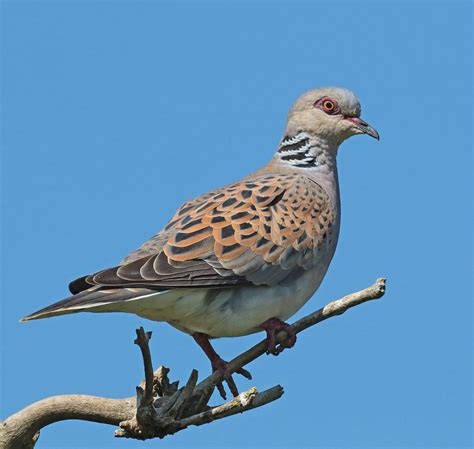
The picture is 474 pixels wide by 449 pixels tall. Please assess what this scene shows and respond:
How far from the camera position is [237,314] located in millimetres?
6477

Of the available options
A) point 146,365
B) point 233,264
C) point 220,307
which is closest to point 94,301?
point 146,365

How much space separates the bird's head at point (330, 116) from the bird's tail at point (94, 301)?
2.56 meters

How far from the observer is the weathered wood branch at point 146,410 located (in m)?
5.35

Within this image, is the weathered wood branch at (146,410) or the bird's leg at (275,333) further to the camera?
the bird's leg at (275,333)

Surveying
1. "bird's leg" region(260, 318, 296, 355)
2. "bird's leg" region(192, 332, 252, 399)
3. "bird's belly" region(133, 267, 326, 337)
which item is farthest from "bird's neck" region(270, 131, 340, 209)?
"bird's leg" region(192, 332, 252, 399)

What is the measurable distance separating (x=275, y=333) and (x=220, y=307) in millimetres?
395

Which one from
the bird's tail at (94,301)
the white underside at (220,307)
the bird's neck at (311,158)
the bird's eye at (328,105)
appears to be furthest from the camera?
the bird's eye at (328,105)

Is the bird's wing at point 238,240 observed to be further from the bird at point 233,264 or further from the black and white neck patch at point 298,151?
the black and white neck patch at point 298,151

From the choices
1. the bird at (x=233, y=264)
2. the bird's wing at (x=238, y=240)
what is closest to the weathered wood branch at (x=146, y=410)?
the bird at (x=233, y=264)

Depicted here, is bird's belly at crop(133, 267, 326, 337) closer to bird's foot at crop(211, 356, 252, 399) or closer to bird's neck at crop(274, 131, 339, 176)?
bird's foot at crop(211, 356, 252, 399)

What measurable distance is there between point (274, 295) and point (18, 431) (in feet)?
6.31

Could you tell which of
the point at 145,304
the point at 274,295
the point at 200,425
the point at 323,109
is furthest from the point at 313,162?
the point at 200,425

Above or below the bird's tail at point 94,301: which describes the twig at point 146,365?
below

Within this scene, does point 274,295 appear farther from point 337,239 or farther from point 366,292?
point 366,292
